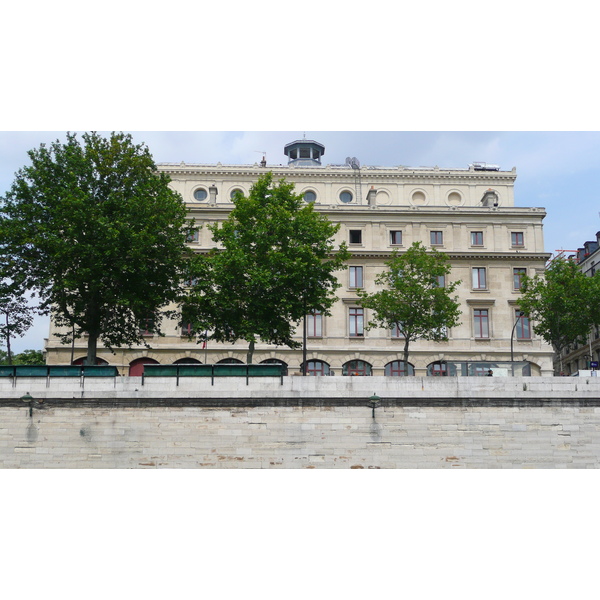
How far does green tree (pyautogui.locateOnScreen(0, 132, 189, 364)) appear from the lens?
128 ft

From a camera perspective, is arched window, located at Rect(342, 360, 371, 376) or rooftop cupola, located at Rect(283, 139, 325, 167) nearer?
arched window, located at Rect(342, 360, 371, 376)

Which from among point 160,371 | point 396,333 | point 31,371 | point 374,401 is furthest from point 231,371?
point 396,333

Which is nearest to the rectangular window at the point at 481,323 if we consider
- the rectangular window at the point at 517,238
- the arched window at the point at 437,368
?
the arched window at the point at 437,368

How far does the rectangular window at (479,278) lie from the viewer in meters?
57.6

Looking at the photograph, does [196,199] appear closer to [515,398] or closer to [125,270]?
[125,270]

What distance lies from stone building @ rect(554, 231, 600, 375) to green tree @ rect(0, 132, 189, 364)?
142 ft

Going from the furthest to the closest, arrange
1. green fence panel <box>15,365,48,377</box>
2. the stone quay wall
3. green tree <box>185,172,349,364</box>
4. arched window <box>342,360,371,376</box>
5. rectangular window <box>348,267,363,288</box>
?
rectangular window <box>348,267,363,288</box> < arched window <box>342,360,371,376</box> < green tree <box>185,172,349,364</box> < green fence panel <box>15,365,48,377</box> < the stone quay wall

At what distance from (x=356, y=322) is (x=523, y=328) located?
41.3 ft

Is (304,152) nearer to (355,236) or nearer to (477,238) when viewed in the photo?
(355,236)

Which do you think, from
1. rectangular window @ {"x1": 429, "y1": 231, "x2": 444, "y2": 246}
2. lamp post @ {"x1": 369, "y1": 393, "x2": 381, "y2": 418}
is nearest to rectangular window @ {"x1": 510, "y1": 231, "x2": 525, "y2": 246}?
rectangular window @ {"x1": 429, "y1": 231, "x2": 444, "y2": 246}

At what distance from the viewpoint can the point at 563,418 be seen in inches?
1297

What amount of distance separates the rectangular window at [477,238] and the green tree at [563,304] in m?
7.05

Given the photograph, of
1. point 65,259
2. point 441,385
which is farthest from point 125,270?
point 441,385

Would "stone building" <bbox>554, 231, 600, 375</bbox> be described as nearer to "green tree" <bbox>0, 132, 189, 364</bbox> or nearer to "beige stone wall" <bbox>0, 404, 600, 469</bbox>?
"beige stone wall" <bbox>0, 404, 600, 469</bbox>
